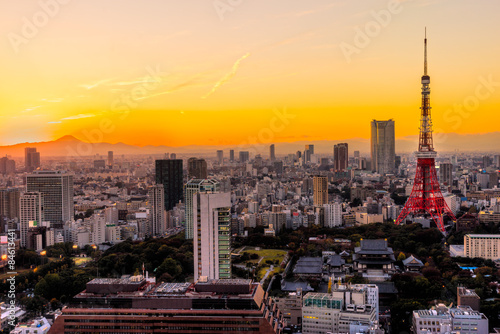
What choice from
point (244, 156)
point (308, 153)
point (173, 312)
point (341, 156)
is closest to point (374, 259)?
point (173, 312)

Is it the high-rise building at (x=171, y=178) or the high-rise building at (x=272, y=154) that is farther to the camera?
the high-rise building at (x=272, y=154)

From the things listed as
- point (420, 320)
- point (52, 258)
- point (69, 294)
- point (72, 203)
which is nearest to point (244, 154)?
point (72, 203)

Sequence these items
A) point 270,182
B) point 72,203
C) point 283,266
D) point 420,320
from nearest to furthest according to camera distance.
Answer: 1. point 420,320
2. point 283,266
3. point 72,203
4. point 270,182

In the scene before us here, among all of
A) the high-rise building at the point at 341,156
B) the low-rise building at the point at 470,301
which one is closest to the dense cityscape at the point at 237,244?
the low-rise building at the point at 470,301

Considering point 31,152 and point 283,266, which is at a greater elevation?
point 31,152

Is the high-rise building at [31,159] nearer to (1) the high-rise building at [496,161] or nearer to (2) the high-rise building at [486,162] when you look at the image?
(2) the high-rise building at [486,162]

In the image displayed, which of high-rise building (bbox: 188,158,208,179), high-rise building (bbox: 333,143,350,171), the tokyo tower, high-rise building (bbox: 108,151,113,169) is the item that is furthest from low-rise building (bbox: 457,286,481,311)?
high-rise building (bbox: 333,143,350,171)

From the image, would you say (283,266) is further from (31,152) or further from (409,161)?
(409,161)
